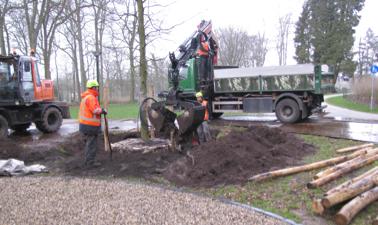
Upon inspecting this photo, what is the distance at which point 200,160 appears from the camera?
21.9 ft

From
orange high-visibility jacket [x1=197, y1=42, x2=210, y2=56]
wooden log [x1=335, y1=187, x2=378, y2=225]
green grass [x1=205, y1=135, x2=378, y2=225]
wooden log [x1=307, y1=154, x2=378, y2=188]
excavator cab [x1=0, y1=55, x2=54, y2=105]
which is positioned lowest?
green grass [x1=205, y1=135, x2=378, y2=225]

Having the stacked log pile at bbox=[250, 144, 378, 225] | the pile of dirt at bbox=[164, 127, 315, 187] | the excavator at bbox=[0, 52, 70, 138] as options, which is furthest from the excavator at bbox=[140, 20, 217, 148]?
the excavator at bbox=[0, 52, 70, 138]

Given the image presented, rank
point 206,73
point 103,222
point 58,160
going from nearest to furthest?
point 103,222, point 58,160, point 206,73

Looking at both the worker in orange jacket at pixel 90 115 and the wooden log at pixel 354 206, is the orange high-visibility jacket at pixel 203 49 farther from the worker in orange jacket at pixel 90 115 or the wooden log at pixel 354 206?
the wooden log at pixel 354 206

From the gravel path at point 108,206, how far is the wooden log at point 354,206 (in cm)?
74

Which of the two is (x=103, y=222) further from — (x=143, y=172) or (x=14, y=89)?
(x=14, y=89)

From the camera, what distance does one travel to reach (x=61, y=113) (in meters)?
14.8

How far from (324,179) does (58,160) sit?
5.98 meters

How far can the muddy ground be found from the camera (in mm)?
6246

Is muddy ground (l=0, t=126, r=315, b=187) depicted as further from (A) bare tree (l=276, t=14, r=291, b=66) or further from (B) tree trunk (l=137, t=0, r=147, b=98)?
(A) bare tree (l=276, t=14, r=291, b=66)

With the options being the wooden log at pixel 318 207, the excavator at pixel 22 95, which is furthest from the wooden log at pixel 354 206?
the excavator at pixel 22 95

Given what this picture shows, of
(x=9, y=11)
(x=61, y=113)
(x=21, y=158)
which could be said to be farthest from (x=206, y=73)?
(x=9, y=11)

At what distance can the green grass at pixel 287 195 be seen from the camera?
14.4 feet

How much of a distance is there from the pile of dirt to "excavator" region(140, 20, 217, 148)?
38.8 inches
